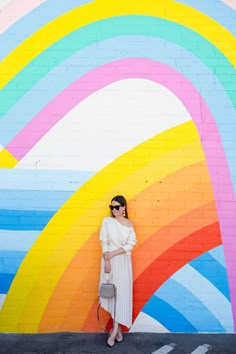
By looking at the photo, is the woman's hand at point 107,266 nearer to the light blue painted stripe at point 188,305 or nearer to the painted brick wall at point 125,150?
the painted brick wall at point 125,150

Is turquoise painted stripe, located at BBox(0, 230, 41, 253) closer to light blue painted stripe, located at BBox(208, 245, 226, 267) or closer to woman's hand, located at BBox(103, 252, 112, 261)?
woman's hand, located at BBox(103, 252, 112, 261)

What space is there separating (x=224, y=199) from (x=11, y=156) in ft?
8.75

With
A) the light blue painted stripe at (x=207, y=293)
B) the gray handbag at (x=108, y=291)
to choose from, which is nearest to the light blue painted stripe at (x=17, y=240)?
the gray handbag at (x=108, y=291)

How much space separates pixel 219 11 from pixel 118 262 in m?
3.25

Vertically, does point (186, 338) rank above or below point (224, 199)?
below

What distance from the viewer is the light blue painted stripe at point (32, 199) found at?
4.99 metres

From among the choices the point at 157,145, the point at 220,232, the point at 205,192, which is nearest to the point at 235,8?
the point at 157,145

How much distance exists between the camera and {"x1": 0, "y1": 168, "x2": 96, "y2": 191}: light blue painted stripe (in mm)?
4984

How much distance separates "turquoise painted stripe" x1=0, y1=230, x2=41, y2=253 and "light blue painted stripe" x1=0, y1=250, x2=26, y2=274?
1.7 inches

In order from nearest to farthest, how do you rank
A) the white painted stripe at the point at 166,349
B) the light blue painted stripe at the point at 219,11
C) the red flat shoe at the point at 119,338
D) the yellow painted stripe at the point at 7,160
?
the white painted stripe at the point at 166,349
the red flat shoe at the point at 119,338
the light blue painted stripe at the point at 219,11
the yellow painted stripe at the point at 7,160

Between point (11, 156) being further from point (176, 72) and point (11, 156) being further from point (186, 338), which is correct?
point (186, 338)

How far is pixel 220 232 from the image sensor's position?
496cm

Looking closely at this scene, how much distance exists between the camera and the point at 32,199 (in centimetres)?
502

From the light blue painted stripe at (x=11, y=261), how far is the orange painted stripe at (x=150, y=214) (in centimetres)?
57
